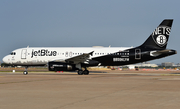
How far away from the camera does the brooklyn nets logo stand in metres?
36.9

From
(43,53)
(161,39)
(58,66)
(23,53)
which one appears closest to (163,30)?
(161,39)

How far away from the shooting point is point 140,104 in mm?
9422

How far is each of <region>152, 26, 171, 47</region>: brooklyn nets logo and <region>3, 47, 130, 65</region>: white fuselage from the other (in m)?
4.97

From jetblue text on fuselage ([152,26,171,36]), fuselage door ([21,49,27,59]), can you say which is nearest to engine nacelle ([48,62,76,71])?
fuselage door ([21,49,27,59])

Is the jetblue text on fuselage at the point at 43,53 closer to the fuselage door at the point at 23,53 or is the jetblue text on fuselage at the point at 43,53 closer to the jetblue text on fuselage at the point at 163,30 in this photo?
the fuselage door at the point at 23,53

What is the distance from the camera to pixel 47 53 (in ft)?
123

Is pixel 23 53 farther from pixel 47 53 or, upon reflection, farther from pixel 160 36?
pixel 160 36

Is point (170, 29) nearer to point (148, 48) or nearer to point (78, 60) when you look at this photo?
point (148, 48)

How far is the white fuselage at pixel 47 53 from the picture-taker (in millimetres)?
37125

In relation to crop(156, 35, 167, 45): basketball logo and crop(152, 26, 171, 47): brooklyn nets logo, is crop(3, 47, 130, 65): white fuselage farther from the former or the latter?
crop(156, 35, 167, 45): basketball logo

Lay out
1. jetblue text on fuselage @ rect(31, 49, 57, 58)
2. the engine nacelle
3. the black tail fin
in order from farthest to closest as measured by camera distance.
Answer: jetblue text on fuselage @ rect(31, 49, 57, 58) < the black tail fin < the engine nacelle

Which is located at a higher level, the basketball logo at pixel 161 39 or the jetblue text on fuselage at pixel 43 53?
the basketball logo at pixel 161 39

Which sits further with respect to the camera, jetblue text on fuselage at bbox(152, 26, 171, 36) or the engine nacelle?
jetblue text on fuselage at bbox(152, 26, 171, 36)

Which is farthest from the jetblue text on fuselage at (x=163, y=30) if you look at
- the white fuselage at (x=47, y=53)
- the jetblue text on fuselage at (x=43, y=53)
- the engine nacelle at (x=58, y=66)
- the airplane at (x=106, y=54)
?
the jetblue text on fuselage at (x=43, y=53)
